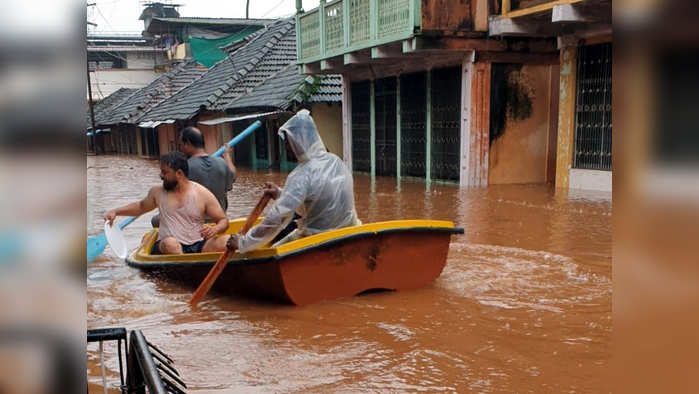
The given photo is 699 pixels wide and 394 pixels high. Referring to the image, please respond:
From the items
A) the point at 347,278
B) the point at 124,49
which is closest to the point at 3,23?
the point at 347,278

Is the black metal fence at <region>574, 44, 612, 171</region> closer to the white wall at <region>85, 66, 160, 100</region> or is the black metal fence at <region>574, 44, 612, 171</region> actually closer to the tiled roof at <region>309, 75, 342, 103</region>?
the tiled roof at <region>309, 75, 342, 103</region>

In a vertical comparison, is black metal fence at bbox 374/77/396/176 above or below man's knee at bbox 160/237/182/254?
above

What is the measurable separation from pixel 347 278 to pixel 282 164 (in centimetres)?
1545

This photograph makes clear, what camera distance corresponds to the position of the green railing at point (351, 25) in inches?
448

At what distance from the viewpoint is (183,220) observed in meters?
5.45

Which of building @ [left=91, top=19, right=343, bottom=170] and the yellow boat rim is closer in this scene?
the yellow boat rim

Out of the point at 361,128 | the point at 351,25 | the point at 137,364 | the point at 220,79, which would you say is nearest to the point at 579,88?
the point at 351,25

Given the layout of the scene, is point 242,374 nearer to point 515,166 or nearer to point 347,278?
point 347,278

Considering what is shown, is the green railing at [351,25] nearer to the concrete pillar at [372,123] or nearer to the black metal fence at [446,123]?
the concrete pillar at [372,123]

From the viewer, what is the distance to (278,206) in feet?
14.5

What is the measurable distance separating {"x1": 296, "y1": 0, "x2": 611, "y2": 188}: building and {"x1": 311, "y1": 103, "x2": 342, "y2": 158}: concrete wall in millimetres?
3563

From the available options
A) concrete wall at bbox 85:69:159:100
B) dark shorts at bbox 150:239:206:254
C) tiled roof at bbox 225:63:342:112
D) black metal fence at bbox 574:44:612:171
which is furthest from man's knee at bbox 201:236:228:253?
concrete wall at bbox 85:69:159:100

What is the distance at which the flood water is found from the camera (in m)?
3.33

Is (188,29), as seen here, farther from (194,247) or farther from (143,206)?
(194,247)
